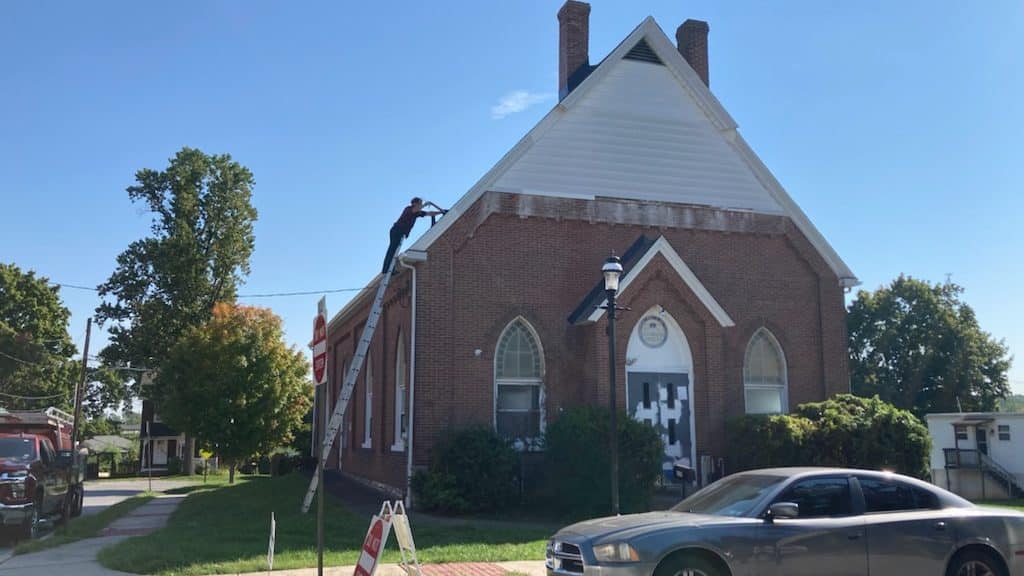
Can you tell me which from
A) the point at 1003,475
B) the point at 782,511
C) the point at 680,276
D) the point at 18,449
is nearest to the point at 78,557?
the point at 18,449

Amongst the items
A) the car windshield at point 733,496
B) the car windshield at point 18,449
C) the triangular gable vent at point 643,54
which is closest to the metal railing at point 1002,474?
the triangular gable vent at point 643,54

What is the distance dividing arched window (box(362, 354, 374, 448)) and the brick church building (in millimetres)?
1214

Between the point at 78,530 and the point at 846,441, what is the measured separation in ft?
51.1

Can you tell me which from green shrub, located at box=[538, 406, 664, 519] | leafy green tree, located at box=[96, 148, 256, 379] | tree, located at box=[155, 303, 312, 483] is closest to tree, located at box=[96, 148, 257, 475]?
leafy green tree, located at box=[96, 148, 256, 379]

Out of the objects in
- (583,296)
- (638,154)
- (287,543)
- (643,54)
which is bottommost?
(287,543)

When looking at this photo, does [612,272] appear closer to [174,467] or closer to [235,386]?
[235,386]

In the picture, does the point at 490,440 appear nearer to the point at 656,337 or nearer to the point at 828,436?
the point at 656,337

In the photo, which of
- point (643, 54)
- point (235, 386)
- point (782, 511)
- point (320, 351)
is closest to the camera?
point (782, 511)

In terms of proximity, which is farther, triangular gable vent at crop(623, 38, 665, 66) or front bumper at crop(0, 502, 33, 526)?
triangular gable vent at crop(623, 38, 665, 66)

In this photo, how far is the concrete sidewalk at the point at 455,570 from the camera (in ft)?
34.2

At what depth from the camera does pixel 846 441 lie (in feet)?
60.6

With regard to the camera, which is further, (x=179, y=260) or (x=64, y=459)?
(x=179, y=260)

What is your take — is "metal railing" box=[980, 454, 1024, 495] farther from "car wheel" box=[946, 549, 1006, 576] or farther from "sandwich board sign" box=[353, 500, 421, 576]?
"sandwich board sign" box=[353, 500, 421, 576]

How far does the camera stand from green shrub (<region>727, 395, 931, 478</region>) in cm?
1830
